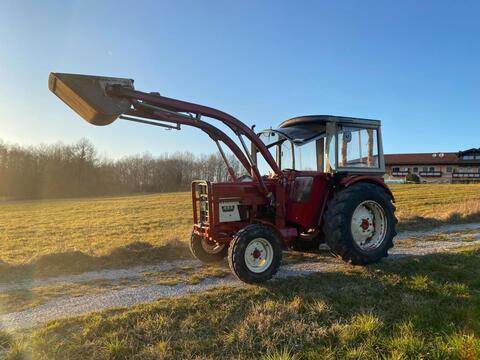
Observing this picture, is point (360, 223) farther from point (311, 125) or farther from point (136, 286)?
point (136, 286)

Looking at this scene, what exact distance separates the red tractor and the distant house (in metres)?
74.7

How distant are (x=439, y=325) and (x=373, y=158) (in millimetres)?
4314

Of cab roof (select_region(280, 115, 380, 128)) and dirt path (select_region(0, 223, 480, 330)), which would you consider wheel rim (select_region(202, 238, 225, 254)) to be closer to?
dirt path (select_region(0, 223, 480, 330))

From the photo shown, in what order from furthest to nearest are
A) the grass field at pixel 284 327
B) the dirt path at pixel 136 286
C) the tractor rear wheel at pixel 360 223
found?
the tractor rear wheel at pixel 360 223, the dirt path at pixel 136 286, the grass field at pixel 284 327

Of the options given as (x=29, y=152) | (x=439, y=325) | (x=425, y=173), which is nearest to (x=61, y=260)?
(x=439, y=325)

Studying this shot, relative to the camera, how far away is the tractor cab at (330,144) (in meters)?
7.82

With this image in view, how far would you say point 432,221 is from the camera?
1475 centimetres

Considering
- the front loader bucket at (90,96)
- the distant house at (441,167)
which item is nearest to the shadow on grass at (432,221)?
the front loader bucket at (90,96)

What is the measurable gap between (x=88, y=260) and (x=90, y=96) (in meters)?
4.09

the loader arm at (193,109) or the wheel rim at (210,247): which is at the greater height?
the loader arm at (193,109)

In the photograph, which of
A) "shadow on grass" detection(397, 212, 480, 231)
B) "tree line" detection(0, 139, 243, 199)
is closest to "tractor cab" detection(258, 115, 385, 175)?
"shadow on grass" detection(397, 212, 480, 231)

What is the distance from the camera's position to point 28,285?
709cm

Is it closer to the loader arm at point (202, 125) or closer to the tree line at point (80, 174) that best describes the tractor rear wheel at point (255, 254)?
the loader arm at point (202, 125)

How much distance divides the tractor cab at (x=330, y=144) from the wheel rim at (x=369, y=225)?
73cm
